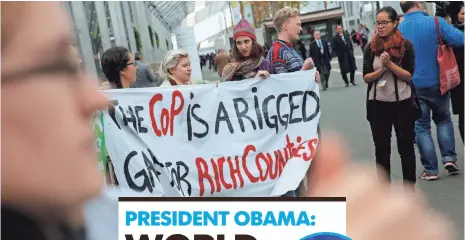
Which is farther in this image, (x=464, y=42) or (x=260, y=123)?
(x=464, y=42)

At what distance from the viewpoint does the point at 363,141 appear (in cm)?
354

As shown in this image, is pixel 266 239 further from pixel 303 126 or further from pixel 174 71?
pixel 174 71

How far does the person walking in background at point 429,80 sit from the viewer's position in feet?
10.3

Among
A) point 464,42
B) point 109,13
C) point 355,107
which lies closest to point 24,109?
point 464,42

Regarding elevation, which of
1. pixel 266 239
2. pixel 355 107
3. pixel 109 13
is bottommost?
pixel 355 107

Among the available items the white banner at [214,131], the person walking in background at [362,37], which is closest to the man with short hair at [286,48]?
the white banner at [214,131]

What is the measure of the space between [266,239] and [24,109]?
0.78 feet

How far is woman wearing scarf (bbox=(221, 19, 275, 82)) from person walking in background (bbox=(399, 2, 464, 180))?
3.38 feet

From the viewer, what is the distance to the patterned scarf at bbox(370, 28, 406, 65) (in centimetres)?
265

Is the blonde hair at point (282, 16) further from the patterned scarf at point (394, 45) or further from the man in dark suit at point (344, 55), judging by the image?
the man in dark suit at point (344, 55)

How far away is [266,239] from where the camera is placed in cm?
50

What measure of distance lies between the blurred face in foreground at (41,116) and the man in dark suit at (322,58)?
9159 millimetres

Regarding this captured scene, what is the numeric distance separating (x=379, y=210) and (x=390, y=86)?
234 cm

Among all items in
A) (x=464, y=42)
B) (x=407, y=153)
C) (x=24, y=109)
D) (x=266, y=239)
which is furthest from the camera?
(x=464, y=42)
